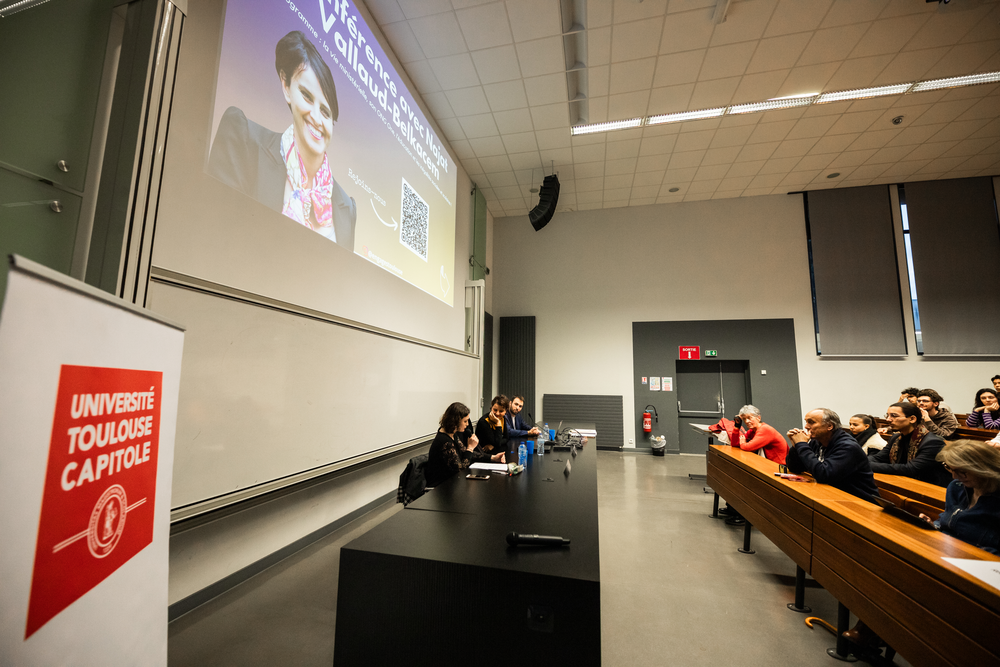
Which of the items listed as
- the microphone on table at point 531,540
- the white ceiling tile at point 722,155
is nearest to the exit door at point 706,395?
the white ceiling tile at point 722,155

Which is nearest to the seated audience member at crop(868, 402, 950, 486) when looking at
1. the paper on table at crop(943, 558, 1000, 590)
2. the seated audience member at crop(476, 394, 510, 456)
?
the paper on table at crop(943, 558, 1000, 590)

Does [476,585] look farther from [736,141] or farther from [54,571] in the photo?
[736,141]

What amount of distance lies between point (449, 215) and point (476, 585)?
4566mm

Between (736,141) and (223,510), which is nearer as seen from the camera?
(223,510)

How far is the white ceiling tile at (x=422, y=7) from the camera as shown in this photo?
351 centimetres

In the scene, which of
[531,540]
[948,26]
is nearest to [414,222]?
[531,540]

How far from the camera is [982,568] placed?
1.25 meters

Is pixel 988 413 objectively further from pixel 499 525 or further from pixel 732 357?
pixel 499 525

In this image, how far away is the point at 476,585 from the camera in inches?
46.8

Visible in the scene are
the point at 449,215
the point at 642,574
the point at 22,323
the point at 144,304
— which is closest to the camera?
the point at 22,323

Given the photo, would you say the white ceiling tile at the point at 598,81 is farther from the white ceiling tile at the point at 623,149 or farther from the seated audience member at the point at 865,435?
the seated audience member at the point at 865,435

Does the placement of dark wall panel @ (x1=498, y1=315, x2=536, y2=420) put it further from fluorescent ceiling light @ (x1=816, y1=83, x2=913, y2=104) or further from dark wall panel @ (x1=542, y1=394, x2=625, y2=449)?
fluorescent ceiling light @ (x1=816, y1=83, x2=913, y2=104)

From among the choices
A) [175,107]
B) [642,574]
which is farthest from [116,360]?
[642,574]

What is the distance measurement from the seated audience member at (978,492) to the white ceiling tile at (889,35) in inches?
165
